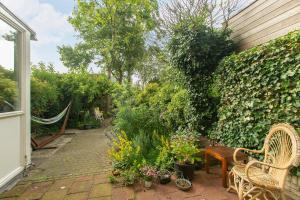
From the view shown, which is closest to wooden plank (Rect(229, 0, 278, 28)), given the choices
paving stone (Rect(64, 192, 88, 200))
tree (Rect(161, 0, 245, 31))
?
tree (Rect(161, 0, 245, 31))

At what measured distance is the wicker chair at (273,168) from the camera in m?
2.01

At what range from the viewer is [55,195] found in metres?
2.73

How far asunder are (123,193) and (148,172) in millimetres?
433

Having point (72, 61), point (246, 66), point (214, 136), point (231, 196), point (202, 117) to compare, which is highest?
point (72, 61)

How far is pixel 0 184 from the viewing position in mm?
2797

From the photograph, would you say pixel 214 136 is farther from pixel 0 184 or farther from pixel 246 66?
pixel 0 184

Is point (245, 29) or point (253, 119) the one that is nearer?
point (253, 119)

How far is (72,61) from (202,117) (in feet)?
52.7

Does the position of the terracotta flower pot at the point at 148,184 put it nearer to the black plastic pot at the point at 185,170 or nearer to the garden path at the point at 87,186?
the garden path at the point at 87,186

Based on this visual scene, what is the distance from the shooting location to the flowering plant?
9.37 feet

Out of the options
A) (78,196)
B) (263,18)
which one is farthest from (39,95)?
(263,18)

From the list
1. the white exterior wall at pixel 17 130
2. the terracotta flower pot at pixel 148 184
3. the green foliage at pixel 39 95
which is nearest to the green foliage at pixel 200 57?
the terracotta flower pot at pixel 148 184

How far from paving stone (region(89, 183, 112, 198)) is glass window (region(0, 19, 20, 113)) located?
1.75m

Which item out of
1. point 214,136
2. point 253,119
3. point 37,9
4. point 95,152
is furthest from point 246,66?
point 37,9
